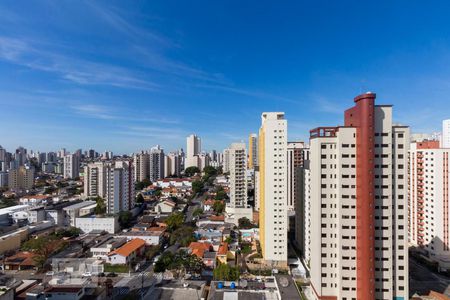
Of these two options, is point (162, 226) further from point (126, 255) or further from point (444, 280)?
point (444, 280)

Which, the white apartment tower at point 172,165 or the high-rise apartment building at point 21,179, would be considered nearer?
the high-rise apartment building at point 21,179

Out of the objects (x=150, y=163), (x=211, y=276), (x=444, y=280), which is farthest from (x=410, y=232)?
(x=150, y=163)

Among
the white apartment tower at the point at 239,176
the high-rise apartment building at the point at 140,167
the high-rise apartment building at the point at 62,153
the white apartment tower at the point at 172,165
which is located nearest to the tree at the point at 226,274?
the white apartment tower at the point at 239,176

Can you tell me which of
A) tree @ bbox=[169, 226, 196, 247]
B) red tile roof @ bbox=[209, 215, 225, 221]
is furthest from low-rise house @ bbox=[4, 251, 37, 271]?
red tile roof @ bbox=[209, 215, 225, 221]

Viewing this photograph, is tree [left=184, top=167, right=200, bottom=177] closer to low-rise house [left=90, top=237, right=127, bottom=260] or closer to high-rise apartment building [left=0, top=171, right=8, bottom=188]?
high-rise apartment building [left=0, top=171, right=8, bottom=188]

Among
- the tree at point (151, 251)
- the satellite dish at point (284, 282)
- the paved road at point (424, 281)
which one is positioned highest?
the satellite dish at point (284, 282)

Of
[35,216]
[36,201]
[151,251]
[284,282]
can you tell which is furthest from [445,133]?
[36,201]

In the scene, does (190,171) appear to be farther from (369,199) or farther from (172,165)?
(369,199)

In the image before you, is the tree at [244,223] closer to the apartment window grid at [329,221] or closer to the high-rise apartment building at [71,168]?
the apartment window grid at [329,221]
